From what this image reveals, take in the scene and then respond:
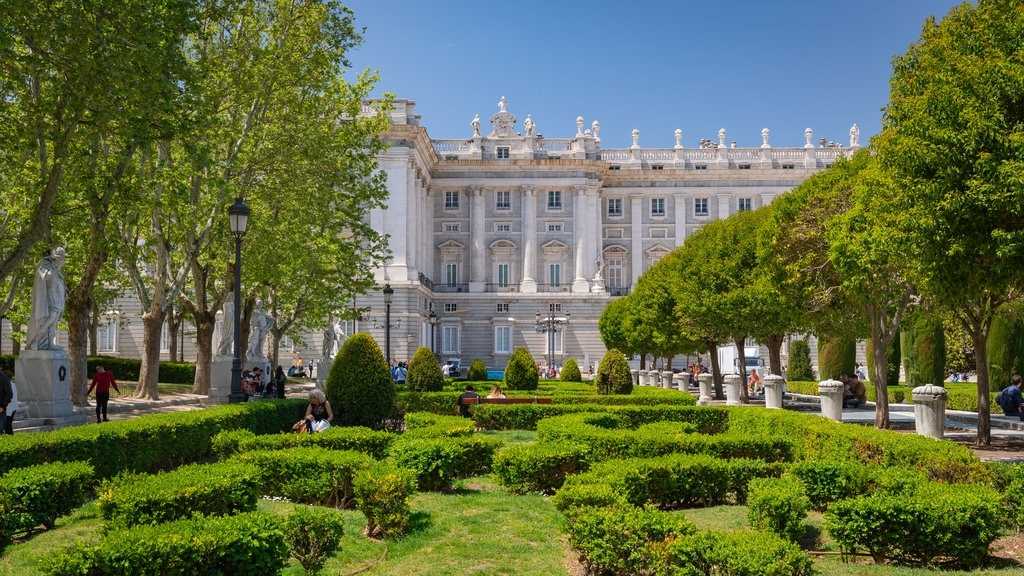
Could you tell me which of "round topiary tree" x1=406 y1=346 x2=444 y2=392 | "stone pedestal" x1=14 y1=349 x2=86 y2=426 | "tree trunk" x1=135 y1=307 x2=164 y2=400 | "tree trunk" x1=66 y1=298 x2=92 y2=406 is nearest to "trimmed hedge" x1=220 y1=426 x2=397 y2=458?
"stone pedestal" x1=14 y1=349 x2=86 y2=426

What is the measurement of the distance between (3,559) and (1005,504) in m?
9.39

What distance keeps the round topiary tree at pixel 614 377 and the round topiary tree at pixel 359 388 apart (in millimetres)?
10860

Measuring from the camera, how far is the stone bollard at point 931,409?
14203mm

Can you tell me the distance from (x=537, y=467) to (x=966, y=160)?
7251mm

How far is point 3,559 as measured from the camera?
745 cm

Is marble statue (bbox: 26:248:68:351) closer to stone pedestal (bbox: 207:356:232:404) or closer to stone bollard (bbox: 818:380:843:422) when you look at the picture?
stone pedestal (bbox: 207:356:232:404)

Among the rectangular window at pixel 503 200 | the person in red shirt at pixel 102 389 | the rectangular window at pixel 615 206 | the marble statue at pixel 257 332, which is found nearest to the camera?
the person in red shirt at pixel 102 389

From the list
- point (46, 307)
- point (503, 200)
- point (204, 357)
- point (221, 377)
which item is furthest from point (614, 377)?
point (503, 200)

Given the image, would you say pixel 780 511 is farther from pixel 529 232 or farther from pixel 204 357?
pixel 529 232

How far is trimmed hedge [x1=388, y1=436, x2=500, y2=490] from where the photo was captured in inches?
428

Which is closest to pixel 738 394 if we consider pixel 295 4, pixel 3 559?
pixel 295 4

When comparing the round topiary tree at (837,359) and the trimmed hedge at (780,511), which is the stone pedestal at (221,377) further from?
the round topiary tree at (837,359)

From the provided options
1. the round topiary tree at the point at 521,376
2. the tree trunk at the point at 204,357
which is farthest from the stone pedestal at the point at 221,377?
the round topiary tree at the point at 521,376

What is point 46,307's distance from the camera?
16281 mm
